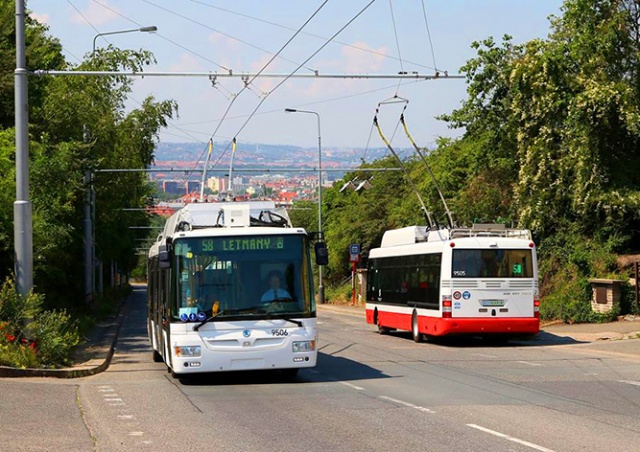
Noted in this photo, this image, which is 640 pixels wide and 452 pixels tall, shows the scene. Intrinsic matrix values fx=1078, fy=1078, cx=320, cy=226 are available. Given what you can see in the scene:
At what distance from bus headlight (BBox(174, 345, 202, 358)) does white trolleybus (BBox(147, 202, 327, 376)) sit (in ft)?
0.05

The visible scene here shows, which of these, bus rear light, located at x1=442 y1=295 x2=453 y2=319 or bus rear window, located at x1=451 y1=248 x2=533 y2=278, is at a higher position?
bus rear window, located at x1=451 y1=248 x2=533 y2=278

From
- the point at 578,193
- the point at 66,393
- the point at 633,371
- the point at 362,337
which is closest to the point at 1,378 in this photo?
the point at 66,393

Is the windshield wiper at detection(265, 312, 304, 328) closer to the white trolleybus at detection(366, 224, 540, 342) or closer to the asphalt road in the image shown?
the asphalt road

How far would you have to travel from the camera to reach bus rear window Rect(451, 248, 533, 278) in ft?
86.9

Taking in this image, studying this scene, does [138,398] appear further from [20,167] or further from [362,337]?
[362,337]

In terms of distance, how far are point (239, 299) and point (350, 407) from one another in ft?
13.0

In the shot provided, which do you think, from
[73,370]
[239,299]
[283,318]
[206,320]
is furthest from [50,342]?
[283,318]

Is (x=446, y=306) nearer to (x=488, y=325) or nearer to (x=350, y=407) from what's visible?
(x=488, y=325)

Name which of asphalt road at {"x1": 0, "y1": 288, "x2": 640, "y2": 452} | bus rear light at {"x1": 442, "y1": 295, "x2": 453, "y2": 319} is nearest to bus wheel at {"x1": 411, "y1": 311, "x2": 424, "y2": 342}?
bus rear light at {"x1": 442, "y1": 295, "x2": 453, "y2": 319}

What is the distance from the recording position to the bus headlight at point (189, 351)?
17.3 metres

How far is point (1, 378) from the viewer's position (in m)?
17.9

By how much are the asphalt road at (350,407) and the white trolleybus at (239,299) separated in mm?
554

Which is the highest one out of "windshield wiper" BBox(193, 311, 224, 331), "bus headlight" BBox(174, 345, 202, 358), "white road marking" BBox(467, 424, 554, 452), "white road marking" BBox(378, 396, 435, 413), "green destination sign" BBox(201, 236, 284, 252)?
"green destination sign" BBox(201, 236, 284, 252)

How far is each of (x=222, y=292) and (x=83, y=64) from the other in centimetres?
2649
